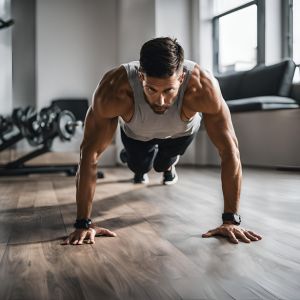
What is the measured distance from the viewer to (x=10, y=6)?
214 inches

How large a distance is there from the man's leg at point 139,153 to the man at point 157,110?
1.63 feet

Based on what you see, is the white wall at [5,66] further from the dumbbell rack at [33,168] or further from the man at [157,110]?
the man at [157,110]

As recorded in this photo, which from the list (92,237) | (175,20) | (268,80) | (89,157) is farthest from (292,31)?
(92,237)

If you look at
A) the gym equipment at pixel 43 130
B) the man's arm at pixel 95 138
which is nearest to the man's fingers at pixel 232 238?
the man's arm at pixel 95 138

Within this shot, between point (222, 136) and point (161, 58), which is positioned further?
point (222, 136)

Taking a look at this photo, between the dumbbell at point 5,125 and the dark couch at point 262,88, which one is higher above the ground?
the dark couch at point 262,88

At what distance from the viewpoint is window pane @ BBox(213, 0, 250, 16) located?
4738mm

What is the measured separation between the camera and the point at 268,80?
4066 millimetres

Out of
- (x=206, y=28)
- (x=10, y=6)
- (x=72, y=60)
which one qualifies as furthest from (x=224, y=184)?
(x=10, y=6)

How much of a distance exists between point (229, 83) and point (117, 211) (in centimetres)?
291

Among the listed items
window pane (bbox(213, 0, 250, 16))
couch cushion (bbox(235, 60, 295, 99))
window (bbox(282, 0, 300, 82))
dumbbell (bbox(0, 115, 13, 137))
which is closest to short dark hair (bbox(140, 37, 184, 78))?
couch cushion (bbox(235, 60, 295, 99))

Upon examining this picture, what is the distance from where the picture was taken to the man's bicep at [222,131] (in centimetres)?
147

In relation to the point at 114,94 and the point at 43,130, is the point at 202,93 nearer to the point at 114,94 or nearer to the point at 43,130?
the point at 114,94

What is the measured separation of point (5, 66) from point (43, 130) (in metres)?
2.02
